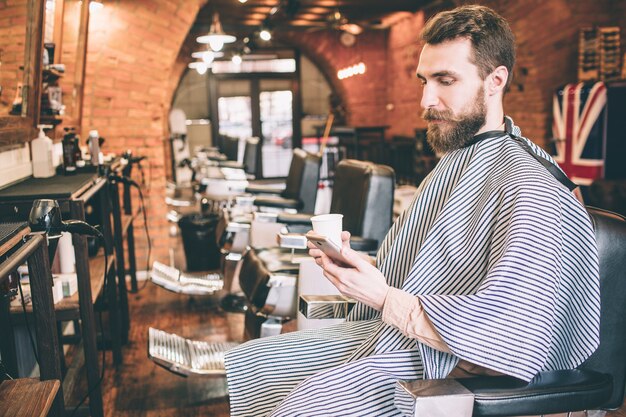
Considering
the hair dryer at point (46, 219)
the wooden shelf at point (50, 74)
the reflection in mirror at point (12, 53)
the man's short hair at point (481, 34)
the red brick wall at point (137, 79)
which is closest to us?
the man's short hair at point (481, 34)

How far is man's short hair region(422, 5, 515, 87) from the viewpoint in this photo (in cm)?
141

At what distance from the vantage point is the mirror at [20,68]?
2.23 metres

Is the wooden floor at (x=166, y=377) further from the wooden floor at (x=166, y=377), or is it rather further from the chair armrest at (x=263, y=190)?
the chair armrest at (x=263, y=190)

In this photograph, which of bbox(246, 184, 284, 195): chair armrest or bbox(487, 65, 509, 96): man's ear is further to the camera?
bbox(246, 184, 284, 195): chair armrest

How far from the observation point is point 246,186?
4.14m

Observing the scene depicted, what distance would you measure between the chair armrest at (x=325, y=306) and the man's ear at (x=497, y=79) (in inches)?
26.5

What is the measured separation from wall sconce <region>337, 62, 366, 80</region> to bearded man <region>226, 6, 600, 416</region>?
916cm

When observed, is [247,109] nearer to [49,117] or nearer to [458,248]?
[49,117]

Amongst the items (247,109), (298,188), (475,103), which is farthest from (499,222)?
(247,109)

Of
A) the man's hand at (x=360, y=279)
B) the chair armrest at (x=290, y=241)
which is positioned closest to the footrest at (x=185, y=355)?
the chair armrest at (x=290, y=241)

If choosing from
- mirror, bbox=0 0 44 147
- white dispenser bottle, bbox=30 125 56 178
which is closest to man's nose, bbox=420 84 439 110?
mirror, bbox=0 0 44 147

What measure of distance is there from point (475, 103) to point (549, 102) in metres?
4.89

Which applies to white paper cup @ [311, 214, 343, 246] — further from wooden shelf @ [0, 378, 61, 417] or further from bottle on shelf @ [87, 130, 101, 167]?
bottle on shelf @ [87, 130, 101, 167]

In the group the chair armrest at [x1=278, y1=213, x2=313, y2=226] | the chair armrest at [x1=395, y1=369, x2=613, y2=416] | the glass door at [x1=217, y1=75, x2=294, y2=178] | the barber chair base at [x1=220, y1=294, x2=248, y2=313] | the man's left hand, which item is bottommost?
the barber chair base at [x1=220, y1=294, x2=248, y2=313]
